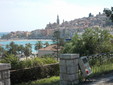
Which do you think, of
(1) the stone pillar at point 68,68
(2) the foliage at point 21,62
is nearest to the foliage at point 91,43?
(2) the foliage at point 21,62

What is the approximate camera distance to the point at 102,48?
51.9 ft

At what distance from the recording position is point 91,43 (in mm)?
15688

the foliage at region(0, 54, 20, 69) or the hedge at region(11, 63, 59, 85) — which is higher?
the foliage at region(0, 54, 20, 69)

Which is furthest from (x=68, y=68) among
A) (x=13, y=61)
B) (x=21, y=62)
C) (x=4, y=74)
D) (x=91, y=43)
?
(x=91, y=43)

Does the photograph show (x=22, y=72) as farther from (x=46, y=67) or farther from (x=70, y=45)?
(x=70, y=45)

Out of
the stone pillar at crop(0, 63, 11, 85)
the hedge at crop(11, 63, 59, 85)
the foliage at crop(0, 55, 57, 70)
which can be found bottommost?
the hedge at crop(11, 63, 59, 85)

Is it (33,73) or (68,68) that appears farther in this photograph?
(33,73)

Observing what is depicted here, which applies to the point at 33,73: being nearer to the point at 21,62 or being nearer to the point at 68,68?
the point at 21,62

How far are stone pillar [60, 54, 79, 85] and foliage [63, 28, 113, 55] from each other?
7.06m

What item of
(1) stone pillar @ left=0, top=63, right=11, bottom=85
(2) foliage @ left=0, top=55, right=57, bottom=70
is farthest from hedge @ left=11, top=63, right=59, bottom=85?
(1) stone pillar @ left=0, top=63, right=11, bottom=85

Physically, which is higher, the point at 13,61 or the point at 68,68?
the point at 68,68

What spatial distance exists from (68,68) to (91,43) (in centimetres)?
775

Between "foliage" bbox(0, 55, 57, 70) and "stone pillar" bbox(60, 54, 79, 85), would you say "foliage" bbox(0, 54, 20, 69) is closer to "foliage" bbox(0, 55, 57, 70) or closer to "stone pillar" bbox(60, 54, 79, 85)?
"foliage" bbox(0, 55, 57, 70)

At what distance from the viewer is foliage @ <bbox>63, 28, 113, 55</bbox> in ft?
51.0
